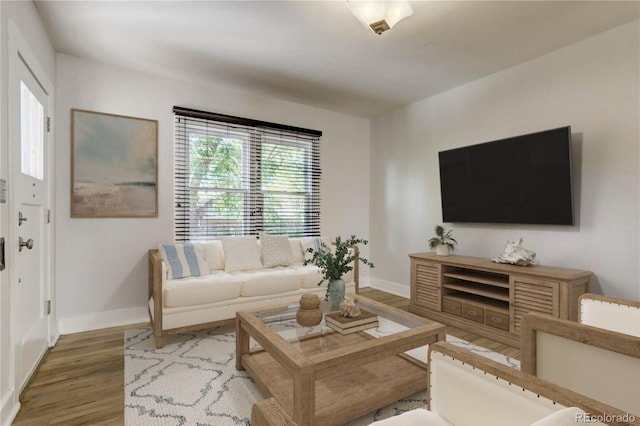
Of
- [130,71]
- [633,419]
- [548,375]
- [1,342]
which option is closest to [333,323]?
[548,375]

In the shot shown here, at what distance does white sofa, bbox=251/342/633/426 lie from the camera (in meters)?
0.78

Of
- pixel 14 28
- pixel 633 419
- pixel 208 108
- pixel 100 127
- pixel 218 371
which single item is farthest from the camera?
pixel 208 108

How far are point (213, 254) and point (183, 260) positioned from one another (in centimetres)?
38

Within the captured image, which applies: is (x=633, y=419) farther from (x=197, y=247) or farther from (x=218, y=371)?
(x=197, y=247)


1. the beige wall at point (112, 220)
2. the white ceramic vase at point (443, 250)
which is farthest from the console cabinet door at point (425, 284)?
the beige wall at point (112, 220)

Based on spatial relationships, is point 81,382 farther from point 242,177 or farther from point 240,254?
point 242,177

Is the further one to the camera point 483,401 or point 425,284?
point 425,284

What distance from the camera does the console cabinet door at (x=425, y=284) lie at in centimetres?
342

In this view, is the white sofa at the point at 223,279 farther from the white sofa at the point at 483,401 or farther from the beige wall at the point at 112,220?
the white sofa at the point at 483,401

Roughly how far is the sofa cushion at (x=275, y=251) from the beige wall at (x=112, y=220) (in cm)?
102

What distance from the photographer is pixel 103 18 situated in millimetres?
2436

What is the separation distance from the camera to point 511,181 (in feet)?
10.5

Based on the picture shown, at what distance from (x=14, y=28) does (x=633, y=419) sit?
3.07 meters

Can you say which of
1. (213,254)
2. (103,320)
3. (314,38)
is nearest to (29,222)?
(103,320)
